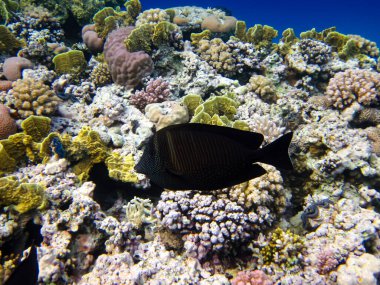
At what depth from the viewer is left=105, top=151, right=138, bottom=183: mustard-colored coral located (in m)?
4.06

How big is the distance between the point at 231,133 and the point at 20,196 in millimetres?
3228

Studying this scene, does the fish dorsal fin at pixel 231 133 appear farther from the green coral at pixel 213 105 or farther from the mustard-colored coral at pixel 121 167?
the green coral at pixel 213 105

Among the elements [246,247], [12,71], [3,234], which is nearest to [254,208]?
[246,247]

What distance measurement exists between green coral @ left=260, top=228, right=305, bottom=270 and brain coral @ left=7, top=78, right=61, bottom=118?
4575mm

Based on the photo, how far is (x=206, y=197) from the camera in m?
3.46

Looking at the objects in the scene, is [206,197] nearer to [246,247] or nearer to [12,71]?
[246,247]

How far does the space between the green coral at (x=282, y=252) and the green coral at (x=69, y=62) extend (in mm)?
6148

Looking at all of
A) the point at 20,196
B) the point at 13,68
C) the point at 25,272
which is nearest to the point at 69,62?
the point at 13,68

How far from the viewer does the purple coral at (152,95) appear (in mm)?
5574

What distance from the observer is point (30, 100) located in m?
4.98

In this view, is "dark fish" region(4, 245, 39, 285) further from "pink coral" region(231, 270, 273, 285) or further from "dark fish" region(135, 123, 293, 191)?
"pink coral" region(231, 270, 273, 285)

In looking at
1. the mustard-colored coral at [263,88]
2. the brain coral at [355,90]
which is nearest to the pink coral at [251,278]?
the mustard-colored coral at [263,88]

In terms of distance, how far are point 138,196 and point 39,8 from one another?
786cm

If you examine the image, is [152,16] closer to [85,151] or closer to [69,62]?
[69,62]
